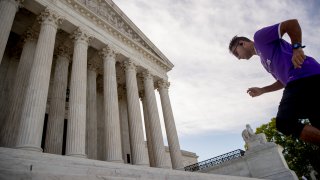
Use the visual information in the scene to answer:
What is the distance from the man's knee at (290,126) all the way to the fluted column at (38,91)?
38.7 ft

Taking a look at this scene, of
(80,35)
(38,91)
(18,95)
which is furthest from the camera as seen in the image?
(80,35)

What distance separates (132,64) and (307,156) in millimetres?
35675

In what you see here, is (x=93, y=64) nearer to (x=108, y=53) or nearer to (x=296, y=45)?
(x=108, y=53)

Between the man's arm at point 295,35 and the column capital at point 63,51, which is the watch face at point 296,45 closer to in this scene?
the man's arm at point 295,35

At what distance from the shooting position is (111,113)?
17.5 m

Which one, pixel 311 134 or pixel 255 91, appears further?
pixel 255 91

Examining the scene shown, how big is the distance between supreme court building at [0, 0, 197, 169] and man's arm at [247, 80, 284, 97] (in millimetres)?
11059

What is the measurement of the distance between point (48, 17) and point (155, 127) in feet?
42.1

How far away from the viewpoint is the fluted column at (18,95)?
45.5 feet

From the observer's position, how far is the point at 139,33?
25859 mm

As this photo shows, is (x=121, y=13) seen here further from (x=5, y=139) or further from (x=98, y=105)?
(x=5, y=139)

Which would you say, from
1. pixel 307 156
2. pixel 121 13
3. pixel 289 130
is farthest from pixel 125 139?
pixel 307 156

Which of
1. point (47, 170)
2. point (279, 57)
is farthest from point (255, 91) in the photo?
point (47, 170)

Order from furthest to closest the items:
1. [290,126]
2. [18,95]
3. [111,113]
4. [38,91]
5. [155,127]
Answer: [155,127]
[111,113]
[18,95]
[38,91]
[290,126]
